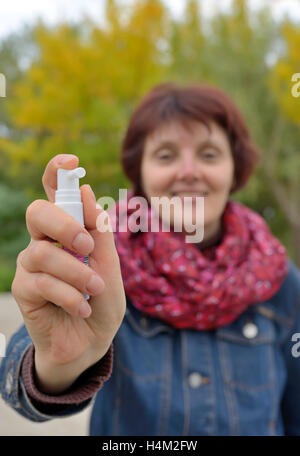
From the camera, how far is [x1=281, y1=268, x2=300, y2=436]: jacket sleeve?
2.30 feet

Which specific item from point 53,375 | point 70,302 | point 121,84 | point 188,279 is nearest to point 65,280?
point 70,302

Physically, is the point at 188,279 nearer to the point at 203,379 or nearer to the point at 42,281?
the point at 203,379

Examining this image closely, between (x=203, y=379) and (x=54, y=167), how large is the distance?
48cm

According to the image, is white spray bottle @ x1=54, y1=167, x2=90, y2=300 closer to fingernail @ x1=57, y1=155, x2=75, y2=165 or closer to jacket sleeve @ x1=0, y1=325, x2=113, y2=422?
fingernail @ x1=57, y1=155, x2=75, y2=165

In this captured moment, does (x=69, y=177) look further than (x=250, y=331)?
No

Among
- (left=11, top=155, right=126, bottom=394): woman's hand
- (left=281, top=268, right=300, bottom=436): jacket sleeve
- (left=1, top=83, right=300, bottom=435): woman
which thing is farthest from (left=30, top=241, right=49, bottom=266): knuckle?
(left=281, top=268, right=300, bottom=436): jacket sleeve

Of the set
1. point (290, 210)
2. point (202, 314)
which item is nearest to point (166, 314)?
point (202, 314)

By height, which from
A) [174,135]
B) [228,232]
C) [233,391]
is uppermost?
[174,135]

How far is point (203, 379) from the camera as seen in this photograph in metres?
0.66

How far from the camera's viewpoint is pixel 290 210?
3.81m

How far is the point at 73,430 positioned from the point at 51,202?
48.0 inches

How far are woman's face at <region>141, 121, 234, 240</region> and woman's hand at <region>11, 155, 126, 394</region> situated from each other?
1.05 ft

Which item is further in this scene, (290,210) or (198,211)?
(290,210)
